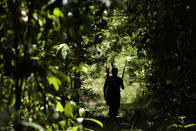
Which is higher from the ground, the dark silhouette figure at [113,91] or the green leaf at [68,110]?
the green leaf at [68,110]

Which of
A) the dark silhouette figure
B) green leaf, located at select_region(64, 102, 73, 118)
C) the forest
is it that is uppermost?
the forest

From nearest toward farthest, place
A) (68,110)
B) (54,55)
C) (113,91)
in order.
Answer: (68,110) < (54,55) < (113,91)

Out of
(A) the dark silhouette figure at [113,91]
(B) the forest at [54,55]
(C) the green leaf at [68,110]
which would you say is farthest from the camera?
(A) the dark silhouette figure at [113,91]

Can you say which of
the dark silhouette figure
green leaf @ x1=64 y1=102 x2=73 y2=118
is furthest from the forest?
the dark silhouette figure

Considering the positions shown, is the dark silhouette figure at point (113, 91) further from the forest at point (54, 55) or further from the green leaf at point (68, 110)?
the green leaf at point (68, 110)

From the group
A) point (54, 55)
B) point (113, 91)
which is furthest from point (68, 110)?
point (113, 91)

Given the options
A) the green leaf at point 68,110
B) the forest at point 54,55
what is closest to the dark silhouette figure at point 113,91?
the forest at point 54,55

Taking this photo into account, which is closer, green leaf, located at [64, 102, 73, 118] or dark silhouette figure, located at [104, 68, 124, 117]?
green leaf, located at [64, 102, 73, 118]

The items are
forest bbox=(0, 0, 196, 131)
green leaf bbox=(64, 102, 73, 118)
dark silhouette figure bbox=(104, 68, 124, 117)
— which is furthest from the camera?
dark silhouette figure bbox=(104, 68, 124, 117)

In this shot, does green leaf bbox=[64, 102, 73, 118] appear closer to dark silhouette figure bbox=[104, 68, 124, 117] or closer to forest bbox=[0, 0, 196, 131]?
forest bbox=[0, 0, 196, 131]

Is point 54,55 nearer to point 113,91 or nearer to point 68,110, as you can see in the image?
point 68,110

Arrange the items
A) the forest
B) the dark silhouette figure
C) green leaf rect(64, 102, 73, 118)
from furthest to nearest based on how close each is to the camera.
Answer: the dark silhouette figure, green leaf rect(64, 102, 73, 118), the forest

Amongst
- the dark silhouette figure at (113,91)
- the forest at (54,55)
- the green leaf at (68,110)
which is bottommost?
the dark silhouette figure at (113,91)

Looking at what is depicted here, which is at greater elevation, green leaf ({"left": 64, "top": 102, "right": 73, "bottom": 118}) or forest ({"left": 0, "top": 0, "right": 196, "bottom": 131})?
forest ({"left": 0, "top": 0, "right": 196, "bottom": 131})
